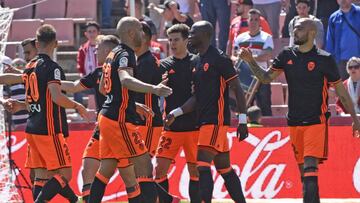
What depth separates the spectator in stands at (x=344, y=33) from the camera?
20125 mm

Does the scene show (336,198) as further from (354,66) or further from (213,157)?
(213,157)

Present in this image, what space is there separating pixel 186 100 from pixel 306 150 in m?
1.98

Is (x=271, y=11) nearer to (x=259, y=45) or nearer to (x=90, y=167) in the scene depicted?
(x=259, y=45)

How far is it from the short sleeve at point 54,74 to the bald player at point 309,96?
7.30ft

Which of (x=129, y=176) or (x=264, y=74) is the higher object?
(x=264, y=74)

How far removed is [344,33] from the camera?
20141 mm

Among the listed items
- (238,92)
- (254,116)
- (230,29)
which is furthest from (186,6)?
(238,92)

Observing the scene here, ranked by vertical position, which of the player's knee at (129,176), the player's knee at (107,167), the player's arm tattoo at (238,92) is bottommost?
the player's knee at (129,176)

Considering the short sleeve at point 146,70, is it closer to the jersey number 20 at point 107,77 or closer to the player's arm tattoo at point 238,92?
the player's arm tattoo at point 238,92

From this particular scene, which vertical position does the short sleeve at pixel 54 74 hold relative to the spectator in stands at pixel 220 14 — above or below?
below

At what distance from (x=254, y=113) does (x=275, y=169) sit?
961 mm

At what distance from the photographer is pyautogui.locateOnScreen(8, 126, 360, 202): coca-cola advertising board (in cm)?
1817

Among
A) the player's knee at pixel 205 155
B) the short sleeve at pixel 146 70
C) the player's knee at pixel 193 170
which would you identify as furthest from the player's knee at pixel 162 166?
the short sleeve at pixel 146 70

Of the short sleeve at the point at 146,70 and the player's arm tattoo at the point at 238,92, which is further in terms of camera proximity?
the short sleeve at the point at 146,70
